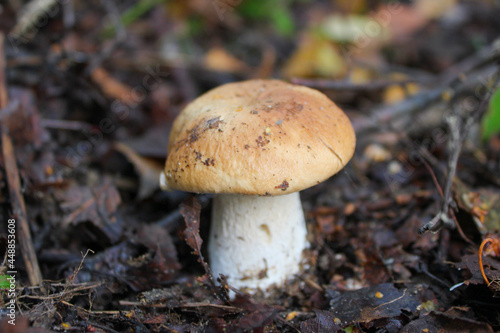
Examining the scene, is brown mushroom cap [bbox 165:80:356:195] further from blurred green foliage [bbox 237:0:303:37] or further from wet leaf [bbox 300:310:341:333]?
blurred green foliage [bbox 237:0:303:37]

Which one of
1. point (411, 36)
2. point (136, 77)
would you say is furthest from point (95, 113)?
point (411, 36)

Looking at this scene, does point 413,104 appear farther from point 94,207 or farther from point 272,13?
point 272,13

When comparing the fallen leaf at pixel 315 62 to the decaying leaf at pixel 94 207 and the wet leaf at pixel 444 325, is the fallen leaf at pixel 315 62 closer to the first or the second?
the decaying leaf at pixel 94 207

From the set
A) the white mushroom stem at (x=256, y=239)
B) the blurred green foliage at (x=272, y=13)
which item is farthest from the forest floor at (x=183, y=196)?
the blurred green foliage at (x=272, y=13)

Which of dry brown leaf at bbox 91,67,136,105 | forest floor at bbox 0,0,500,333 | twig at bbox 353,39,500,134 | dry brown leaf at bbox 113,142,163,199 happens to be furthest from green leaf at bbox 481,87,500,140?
dry brown leaf at bbox 91,67,136,105

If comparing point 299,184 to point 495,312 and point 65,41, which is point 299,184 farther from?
point 65,41

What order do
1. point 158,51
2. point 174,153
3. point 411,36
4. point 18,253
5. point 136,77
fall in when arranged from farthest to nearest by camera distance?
point 411,36, point 158,51, point 136,77, point 18,253, point 174,153

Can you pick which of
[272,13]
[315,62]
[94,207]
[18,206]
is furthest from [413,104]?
[18,206]
